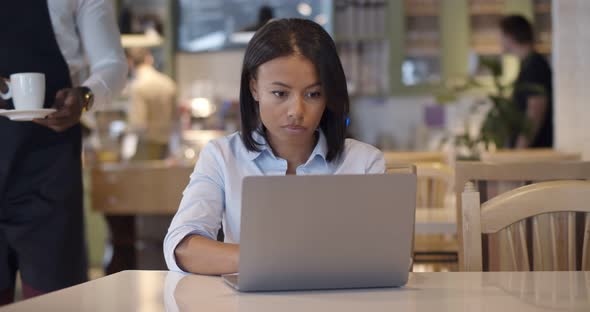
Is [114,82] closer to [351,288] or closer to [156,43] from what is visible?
[351,288]

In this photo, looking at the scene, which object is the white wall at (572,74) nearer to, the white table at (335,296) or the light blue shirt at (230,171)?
the light blue shirt at (230,171)

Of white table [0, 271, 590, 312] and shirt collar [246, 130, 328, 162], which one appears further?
shirt collar [246, 130, 328, 162]

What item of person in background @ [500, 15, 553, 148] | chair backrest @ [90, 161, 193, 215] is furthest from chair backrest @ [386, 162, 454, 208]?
chair backrest @ [90, 161, 193, 215]

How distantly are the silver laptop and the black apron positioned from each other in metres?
1.07

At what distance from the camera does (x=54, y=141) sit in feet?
7.34

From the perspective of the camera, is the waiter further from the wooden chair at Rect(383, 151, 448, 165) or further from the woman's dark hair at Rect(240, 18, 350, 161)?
the wooden chair at Rect(383, 151, 448, 165)

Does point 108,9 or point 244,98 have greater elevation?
point 108,9

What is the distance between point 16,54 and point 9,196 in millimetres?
357

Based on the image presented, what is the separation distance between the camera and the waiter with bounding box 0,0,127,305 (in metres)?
2.20

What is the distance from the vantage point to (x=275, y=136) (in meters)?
1.83

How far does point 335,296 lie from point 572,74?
3025 mm

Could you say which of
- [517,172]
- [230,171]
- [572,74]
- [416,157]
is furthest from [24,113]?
[416,157]

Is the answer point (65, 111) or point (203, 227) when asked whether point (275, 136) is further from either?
point (65, 111)

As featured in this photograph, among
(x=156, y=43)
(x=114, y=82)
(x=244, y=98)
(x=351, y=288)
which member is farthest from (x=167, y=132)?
(x=351, y=288)
